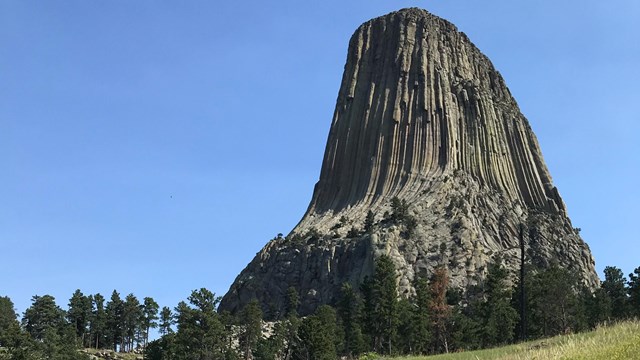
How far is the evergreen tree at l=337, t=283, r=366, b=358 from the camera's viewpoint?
99.6m

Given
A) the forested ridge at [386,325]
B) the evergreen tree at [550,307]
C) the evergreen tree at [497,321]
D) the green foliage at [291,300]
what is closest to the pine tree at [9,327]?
the forested ridge at [386,325]

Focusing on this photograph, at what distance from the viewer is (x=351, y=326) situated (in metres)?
104

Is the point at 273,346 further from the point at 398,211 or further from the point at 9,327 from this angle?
the point at 398,211

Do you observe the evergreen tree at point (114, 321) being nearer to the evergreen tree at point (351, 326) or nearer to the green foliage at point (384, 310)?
the evergreen tree at point (351, 326)

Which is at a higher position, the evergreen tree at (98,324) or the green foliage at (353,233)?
the green foliage at (353,233)

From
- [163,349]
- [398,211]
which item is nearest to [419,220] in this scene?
[398,211]

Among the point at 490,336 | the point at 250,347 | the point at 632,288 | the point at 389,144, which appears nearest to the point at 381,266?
the point at 490,336

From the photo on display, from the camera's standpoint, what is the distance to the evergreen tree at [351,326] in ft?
327

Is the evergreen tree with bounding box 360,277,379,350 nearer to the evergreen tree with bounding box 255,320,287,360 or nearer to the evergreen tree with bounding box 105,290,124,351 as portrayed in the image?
the evergreen tree with bounding box 255,320,287,360

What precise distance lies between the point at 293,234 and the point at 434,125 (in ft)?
150

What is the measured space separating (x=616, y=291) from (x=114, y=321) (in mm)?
86927

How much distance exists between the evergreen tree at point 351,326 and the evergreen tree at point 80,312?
174ft

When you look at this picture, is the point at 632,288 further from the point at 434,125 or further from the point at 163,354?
the point at 434,125

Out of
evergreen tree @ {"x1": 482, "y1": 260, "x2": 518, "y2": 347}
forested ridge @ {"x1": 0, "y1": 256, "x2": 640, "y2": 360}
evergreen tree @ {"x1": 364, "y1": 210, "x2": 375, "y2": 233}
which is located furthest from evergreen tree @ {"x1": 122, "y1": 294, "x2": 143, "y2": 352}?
evergreen tree @ {"x1": 482, "y1": 260, "x2": 518, "y2": 347}
